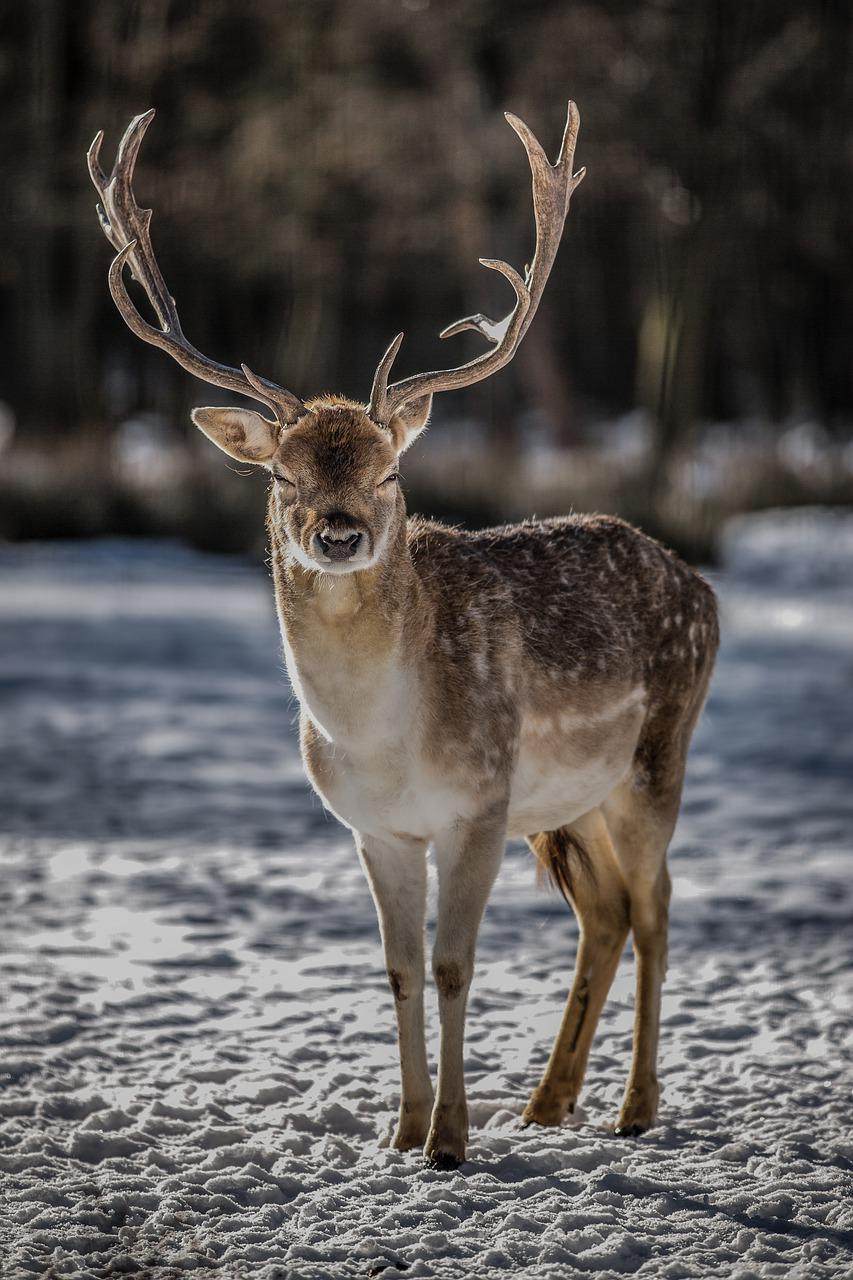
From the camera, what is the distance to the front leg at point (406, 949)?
484 centimetres

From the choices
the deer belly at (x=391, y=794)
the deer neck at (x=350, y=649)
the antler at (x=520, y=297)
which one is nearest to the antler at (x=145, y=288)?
the antler at (x=520, y=297)

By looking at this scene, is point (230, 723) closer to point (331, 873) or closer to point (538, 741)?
point (331, 873)

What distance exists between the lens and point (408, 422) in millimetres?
4801

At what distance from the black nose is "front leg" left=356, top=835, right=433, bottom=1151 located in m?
0.98

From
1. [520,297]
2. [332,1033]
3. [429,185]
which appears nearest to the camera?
[520,297]

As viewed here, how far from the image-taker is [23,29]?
820 inches

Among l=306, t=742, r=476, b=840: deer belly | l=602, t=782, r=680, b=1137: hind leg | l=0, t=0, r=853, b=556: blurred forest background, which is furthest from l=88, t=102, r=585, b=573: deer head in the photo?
l=0, t=0, r=853, b=556: blurred forest background

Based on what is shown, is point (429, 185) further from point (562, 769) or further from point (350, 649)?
point (350, 649)

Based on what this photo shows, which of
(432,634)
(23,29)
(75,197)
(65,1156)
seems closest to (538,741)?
(432,634)

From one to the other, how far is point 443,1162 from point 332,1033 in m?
1.19

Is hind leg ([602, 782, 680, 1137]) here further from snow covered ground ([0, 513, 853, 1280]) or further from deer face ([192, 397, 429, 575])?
Result: deer face ([192, 397, 429, 575])

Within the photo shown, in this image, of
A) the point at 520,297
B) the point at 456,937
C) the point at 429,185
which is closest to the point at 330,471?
the point at 520,297

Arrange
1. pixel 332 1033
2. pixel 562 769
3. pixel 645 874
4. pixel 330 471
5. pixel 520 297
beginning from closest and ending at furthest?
pixel 330 471, pixel 520 297, pixel 562 769, pixel 645 874, pixel 332 1033

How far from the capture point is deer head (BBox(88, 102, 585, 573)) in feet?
14.6
